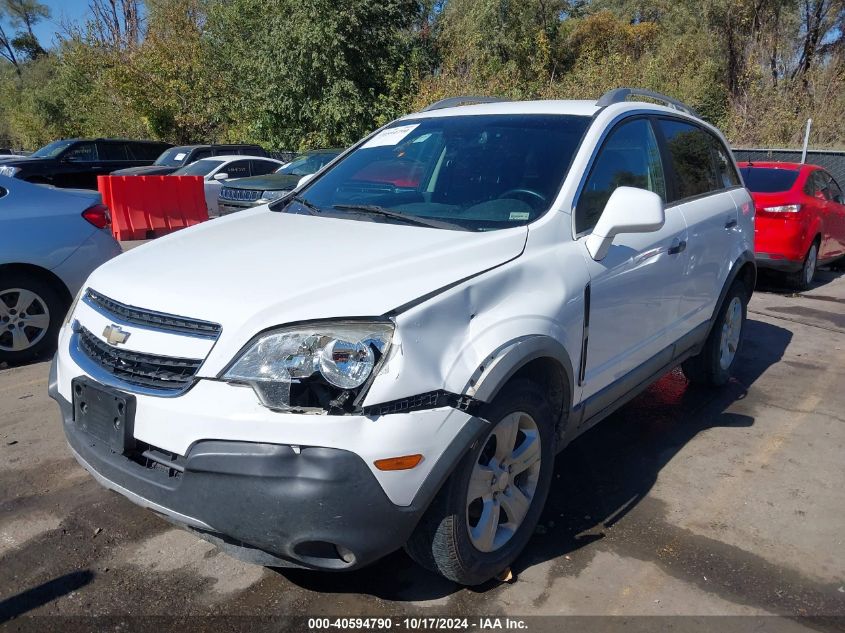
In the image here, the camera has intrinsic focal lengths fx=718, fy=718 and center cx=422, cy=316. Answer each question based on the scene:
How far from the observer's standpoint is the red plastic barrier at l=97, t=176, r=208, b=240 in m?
11.8

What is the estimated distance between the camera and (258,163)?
1554 cm

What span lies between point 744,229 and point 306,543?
3.99 meters

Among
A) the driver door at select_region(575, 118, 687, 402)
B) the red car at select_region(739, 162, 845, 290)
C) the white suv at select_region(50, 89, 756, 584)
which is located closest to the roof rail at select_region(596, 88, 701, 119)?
the white suv at select_region(50, 89, 756, 584)

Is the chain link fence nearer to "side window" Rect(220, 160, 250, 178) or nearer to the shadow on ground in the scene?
"side window" Rect(220, 160, 250, 178)

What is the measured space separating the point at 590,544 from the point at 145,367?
2030 millimetres

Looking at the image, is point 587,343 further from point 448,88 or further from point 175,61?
point 175,61

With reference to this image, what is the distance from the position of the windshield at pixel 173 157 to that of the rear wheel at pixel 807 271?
13.2 metres

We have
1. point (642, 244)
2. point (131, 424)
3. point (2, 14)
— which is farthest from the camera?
point (2, 14)

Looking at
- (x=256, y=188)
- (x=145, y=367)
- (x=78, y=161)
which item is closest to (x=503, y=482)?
(x=145, y=367)

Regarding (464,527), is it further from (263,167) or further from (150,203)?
(263,167)

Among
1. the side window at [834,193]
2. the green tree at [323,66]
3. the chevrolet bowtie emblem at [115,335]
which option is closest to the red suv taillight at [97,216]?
the chevrolet bowtie emblem at [115,335]

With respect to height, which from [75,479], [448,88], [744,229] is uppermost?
[448,88]

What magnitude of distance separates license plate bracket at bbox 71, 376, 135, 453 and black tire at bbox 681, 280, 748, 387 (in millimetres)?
3736

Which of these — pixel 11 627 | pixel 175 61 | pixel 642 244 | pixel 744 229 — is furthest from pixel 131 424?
pixel 175 61
